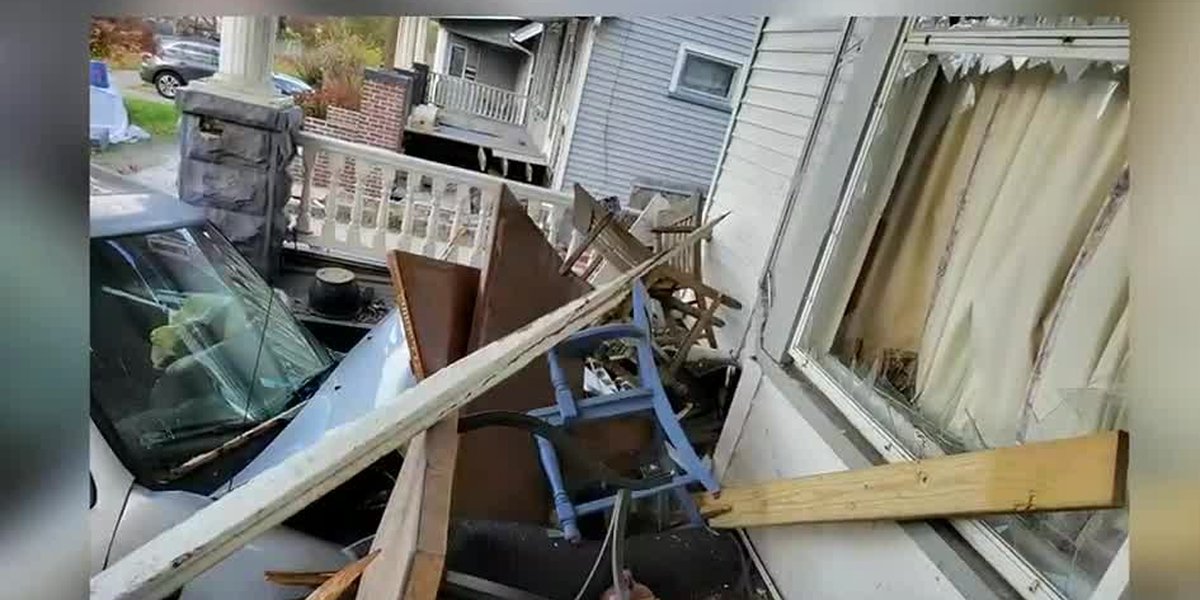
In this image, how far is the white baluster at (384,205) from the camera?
2797 mm

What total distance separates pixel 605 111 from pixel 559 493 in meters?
3.61

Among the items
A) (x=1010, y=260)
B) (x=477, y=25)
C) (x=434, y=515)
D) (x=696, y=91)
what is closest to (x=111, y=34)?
(x=477, y=25)

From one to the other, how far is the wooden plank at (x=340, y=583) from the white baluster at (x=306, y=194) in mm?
2029

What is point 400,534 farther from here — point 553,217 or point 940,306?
point 553,217

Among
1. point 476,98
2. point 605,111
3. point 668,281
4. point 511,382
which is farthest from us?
point 476,98

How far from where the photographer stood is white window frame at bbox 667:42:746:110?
141 inches

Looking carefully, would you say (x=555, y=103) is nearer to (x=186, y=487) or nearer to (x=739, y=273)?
(x=739, y=273)

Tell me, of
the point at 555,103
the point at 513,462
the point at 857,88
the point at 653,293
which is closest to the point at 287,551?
the point at 513,462

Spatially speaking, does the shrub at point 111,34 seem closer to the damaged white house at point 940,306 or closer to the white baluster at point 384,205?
the damaged white house at point 940,306

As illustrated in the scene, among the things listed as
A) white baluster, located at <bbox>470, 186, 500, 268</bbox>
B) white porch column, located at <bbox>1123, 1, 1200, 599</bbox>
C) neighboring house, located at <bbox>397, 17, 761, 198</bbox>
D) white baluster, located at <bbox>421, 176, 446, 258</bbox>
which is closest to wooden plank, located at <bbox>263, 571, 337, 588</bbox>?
white porch column, located at <bbox>1123, 1, 1200, 599</bbox>

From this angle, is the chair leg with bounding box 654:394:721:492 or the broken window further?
the broken window

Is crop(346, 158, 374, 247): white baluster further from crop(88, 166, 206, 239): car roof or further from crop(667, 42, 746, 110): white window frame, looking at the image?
crop(667, 42, 746, 110): white window frame

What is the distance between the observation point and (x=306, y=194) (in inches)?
108

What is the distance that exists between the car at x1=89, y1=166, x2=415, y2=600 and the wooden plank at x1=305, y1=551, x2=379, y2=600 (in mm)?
120
